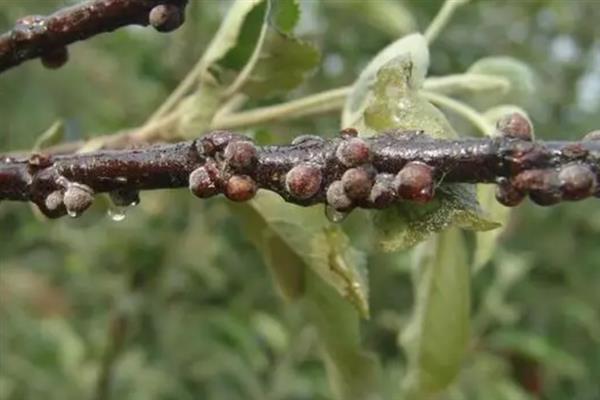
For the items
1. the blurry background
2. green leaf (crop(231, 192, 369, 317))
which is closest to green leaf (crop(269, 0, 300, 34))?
green leaf (crop(231, 192, 369, 317))

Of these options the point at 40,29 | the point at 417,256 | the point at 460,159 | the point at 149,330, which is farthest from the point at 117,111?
the point at 460,159

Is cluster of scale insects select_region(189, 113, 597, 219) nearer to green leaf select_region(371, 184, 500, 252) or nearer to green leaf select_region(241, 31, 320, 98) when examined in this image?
green leaf select_region(371, 184, 500, 252)

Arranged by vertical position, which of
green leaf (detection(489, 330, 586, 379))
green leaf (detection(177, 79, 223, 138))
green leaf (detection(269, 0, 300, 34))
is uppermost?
green leaf (detection(269, 0, 300, 34))

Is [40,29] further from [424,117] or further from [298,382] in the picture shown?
[298,382]

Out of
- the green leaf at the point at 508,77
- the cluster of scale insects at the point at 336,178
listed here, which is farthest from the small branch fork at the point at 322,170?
the green leaf at the point at 508,77

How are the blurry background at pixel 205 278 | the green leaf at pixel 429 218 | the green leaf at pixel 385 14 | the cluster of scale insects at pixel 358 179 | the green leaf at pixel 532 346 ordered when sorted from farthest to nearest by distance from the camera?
the green leaf at pixel 532 346 → the blurry background at pixel 205 278 → the green leaf at pixel 385 14 → the green leaf at pixel 429 218 → the cluster of scale insects at pixel 358 179

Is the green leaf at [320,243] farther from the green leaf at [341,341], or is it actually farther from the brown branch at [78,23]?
the brown branch at [78,23]

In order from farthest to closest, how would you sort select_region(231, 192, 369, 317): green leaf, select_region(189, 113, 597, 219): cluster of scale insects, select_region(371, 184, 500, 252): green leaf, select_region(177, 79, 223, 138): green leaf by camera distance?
select_region(177, 79, 223, 138): green leaf
select_region(231, 192, 369, 317): green leaf
select_region(371, 184, 500, 252): green leaf
select_region(189, 113, 597, 219): cluster of scale insects
